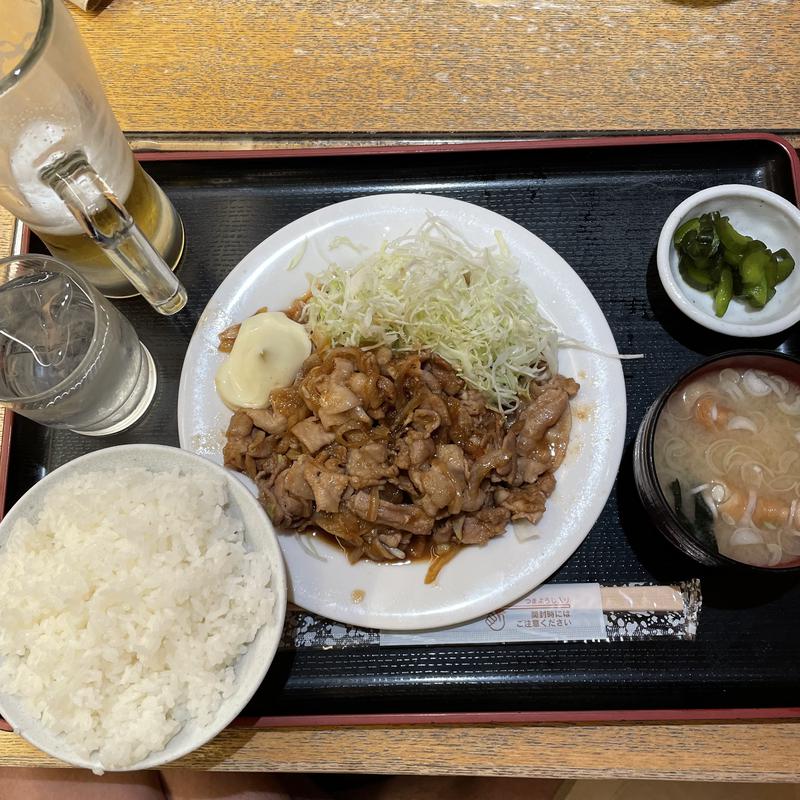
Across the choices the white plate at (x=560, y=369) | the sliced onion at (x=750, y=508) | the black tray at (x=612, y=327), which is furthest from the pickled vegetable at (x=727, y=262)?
the sliced onion at (x=750, y=508)

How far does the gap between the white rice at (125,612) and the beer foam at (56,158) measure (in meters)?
0.85

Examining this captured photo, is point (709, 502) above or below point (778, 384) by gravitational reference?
below

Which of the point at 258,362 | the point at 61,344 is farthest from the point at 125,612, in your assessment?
the point at 61,344

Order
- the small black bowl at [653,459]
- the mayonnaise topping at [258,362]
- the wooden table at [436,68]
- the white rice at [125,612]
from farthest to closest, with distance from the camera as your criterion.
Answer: the wooden table at [436,68] → the mayonnaise topping at [258,362] → the small black bowl at [653,459] → the white rice at [125,612]

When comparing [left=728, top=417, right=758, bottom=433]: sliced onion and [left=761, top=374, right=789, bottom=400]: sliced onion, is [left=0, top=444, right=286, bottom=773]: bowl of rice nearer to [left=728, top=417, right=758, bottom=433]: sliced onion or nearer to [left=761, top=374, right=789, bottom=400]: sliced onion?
[left=728, top=417, right=758, bottom=433]: sliced onion

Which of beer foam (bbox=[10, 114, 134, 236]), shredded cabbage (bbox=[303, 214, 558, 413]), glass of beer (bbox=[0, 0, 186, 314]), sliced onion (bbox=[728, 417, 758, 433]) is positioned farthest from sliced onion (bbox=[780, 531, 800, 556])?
beer foam (bbox=[10, 114, 134, 236])

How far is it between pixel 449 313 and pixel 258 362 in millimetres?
667

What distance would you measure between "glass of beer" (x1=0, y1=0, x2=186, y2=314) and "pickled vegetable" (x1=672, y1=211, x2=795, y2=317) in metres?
1.74

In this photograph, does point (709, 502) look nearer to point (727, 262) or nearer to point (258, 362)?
point (727, 262)

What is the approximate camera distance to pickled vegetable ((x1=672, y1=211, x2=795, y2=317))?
207 centimetres

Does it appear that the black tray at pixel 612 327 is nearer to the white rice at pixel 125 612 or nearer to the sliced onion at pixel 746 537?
the sliced onion at pixel 746 537

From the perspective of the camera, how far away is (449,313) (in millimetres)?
2152

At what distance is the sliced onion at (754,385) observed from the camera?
6.40 ft

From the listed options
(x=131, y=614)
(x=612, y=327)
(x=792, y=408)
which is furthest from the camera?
(x=612, y=327)
